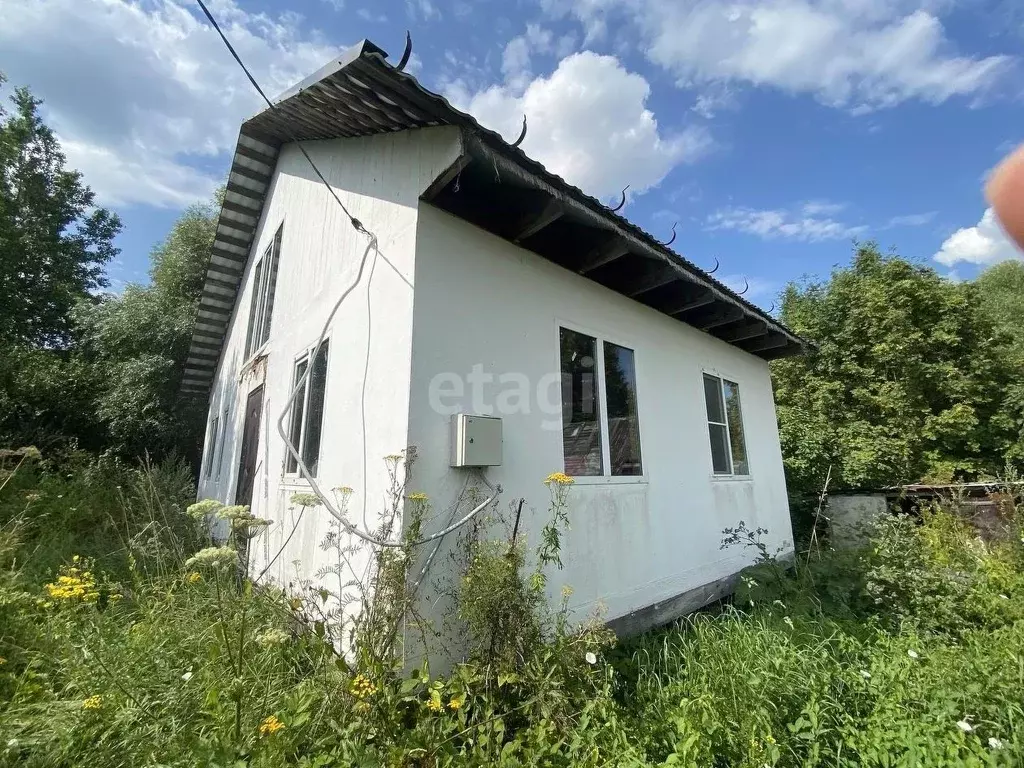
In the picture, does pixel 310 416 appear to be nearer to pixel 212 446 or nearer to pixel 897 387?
pixel 212 446

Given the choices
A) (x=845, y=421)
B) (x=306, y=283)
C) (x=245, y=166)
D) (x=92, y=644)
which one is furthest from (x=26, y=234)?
(x=845, y=421)

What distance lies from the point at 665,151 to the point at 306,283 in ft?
19.4

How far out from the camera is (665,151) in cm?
740

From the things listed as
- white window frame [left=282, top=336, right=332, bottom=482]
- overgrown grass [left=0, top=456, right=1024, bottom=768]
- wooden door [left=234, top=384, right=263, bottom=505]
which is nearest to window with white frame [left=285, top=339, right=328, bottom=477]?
white window frame [left=282, top=336, right=332, bottom=482]

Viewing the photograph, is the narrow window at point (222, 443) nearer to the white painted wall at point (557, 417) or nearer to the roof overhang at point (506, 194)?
the roof overhang at point (506, 194)

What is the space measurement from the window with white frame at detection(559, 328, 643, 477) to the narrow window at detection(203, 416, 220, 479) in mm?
8505

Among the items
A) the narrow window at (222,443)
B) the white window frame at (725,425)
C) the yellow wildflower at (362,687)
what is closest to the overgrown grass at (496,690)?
the yellow wildflower at (362,687)

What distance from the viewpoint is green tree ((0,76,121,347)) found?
14.9 metres

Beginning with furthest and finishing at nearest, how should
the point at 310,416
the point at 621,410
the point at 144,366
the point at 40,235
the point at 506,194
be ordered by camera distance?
the point at 40,235 → the point at 144,366 → the point at 621,410 → the point at 310,416 → the point at 506,194

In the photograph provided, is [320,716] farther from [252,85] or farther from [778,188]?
[778,188]

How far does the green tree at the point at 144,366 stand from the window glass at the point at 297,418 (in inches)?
352

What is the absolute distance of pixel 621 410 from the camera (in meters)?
4.99

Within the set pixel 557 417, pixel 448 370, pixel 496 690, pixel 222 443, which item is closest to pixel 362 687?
pixel 496 690

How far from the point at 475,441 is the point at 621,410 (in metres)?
2.15
